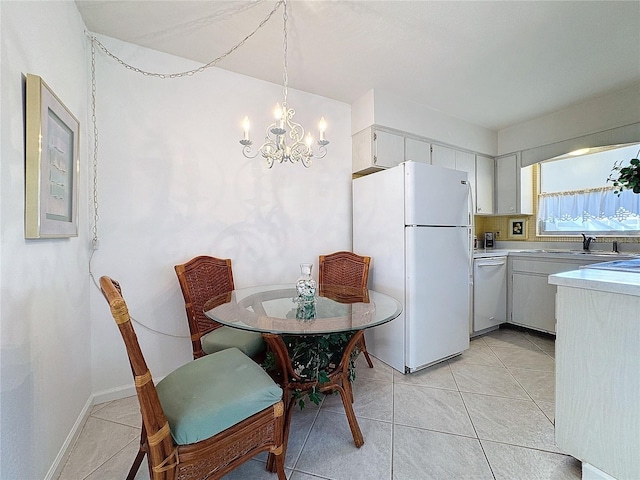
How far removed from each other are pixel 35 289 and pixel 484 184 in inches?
168

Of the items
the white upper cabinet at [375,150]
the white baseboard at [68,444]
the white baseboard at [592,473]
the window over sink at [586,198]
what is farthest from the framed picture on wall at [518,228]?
the white baseboard at [68,444]

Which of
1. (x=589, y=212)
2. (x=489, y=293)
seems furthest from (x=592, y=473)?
(x=589, y=212)

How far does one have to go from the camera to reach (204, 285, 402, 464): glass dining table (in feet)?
4.29

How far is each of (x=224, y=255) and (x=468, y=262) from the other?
7.23ft

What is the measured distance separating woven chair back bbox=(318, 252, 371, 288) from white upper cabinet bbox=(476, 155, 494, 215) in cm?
204

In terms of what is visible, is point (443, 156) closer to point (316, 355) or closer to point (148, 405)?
point (316, 355)

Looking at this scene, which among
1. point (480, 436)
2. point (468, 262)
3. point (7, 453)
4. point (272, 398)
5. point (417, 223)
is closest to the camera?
point (7, 453)

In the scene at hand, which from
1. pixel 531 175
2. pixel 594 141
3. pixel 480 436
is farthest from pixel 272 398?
pixel 531 175

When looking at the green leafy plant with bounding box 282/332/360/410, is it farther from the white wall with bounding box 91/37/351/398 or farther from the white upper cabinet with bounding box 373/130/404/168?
the white upper cabinet with bounding box 373/130/404/168

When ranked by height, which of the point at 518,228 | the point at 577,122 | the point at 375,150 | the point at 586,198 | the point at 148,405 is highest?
the point at 577,122

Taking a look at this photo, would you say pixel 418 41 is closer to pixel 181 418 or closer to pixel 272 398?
pixel 272 398

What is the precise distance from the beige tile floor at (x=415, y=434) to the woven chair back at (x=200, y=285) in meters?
0.64

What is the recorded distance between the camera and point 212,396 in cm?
108

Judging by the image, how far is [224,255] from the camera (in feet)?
7.61
